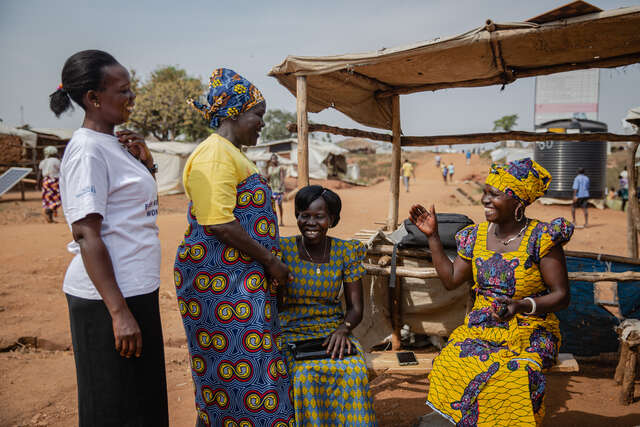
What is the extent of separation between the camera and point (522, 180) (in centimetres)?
242

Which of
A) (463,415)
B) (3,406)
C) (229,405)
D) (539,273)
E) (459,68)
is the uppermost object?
(459,68)

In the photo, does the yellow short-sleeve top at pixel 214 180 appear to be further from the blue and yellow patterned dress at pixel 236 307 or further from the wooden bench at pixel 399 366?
the wooden bench at pixel 399 366

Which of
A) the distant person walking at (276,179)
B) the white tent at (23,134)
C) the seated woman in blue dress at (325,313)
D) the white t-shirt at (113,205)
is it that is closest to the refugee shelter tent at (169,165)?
the white tent at (23,134)

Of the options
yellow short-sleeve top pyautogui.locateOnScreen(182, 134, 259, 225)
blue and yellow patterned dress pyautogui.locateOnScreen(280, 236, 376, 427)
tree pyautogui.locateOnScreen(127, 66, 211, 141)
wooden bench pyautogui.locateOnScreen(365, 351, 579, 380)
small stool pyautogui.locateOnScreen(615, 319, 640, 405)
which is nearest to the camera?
yellow short-sleeve top pyautogui.locateOnScreen(182, 134, 259, 225)

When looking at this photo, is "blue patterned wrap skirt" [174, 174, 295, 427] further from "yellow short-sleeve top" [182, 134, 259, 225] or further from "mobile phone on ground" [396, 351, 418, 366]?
"mobile phone on ground" [396, 351, 418, 366]

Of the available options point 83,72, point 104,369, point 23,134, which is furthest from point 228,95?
point 23,134

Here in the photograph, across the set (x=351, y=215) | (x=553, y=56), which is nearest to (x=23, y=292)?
(x=553, y=56)

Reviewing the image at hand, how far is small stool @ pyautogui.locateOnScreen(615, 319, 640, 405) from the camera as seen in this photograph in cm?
306

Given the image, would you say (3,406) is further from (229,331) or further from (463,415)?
(463,415)

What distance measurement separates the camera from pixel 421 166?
135ft

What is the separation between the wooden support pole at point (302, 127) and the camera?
3.62 metres

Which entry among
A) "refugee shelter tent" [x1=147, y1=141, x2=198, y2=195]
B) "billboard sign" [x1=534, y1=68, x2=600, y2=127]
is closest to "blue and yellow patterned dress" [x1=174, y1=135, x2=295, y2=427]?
"refugee shelter tent" [x1=147, y1=141, x2=198, y2=195]

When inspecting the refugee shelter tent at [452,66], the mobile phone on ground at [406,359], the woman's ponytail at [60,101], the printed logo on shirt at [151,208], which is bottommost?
the mobile phone on ground at [406,359]

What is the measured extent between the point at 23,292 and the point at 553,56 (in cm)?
659
